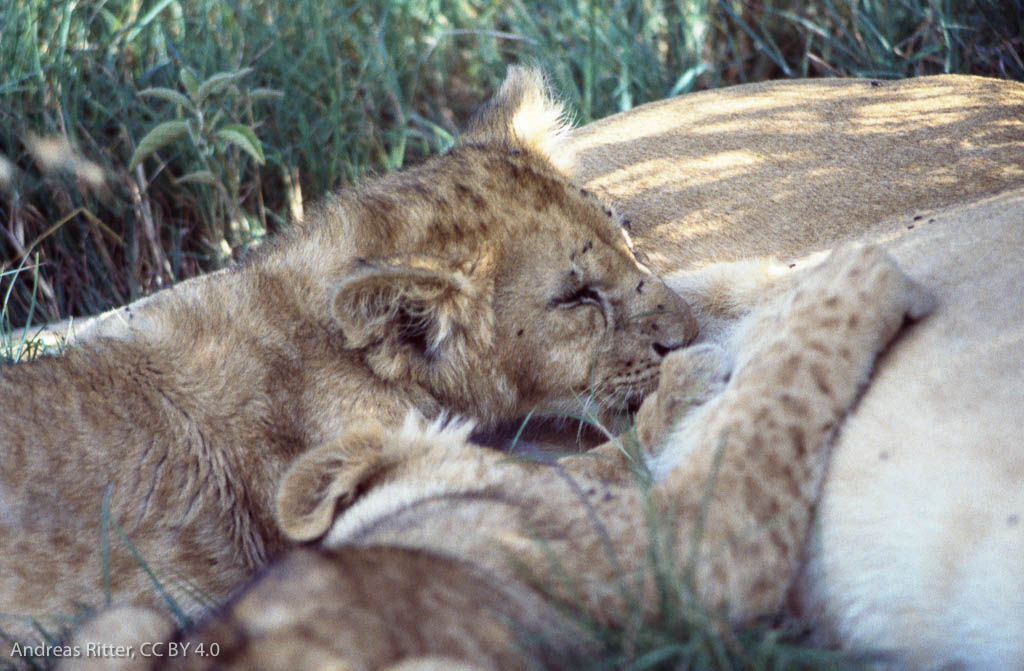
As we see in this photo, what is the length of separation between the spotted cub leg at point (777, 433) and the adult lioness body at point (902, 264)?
4 cm

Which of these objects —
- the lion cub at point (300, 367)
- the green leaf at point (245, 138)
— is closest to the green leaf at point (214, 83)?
the green leaf at point (245, 138)

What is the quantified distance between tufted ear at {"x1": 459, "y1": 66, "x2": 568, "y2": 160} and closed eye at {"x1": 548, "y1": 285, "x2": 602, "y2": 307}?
513 mm

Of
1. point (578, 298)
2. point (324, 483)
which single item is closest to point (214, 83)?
point (578, 298)

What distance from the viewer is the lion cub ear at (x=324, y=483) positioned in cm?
206

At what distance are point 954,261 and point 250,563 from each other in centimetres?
147

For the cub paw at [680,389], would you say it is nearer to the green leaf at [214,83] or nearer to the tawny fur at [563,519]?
the tawny fur at [563,519]

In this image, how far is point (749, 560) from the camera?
173cm

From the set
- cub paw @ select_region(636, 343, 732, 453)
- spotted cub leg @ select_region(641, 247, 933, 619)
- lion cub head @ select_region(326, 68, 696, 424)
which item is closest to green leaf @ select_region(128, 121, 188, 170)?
lion cub head @ select_region(326, 68, 696, 424)

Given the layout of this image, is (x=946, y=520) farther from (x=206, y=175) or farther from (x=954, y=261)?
(x=206, y=175)

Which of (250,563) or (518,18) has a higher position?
(518,18)

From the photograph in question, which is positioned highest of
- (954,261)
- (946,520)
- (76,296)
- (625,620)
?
(954,261)

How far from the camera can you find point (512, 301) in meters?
2.52

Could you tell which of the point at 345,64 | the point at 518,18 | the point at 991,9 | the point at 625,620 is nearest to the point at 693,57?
the point at 518,18

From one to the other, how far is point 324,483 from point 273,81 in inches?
102
